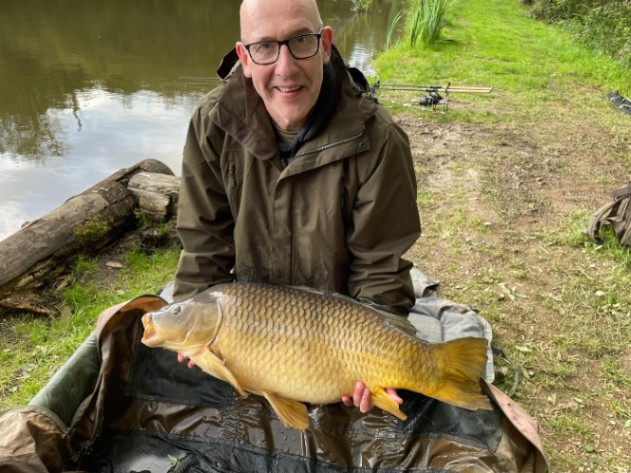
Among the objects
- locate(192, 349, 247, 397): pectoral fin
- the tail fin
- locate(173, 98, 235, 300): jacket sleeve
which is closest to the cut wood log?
locate(173, 98, 235, 300): jacket sleeve

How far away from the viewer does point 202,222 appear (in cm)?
154

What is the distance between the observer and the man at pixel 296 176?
1.28 meters

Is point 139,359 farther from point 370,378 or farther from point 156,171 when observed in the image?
point 156,171

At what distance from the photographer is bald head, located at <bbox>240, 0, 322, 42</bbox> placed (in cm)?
123

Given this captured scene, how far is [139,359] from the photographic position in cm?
166

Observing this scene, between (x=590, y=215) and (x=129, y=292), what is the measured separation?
2.38 m

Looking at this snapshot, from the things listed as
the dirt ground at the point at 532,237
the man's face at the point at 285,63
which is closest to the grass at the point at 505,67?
the dirt ground at the point at 532,237

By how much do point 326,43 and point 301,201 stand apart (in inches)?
15.9

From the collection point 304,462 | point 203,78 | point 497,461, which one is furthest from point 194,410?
point 203,78

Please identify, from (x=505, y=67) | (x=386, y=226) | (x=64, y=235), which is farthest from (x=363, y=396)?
(x=505, y=67)

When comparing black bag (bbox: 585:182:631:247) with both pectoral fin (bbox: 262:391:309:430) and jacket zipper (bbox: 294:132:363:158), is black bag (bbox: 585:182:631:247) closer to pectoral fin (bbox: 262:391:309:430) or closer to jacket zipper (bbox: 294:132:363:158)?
jacket zipper (bbox: 294:132:363:158)

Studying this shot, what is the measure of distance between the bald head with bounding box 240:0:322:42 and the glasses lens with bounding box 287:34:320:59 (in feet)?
0.07

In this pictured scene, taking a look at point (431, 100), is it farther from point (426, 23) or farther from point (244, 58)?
point (244, 58)

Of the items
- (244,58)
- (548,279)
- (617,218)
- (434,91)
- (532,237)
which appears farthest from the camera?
(434,91)
